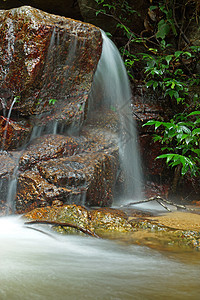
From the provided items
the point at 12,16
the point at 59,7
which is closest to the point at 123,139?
the point at 12,16

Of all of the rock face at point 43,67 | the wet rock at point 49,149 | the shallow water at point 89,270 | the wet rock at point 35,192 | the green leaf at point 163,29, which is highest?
the green leaf at point 163,29

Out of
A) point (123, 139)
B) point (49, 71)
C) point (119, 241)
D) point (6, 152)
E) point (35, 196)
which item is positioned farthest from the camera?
point (123, 139)

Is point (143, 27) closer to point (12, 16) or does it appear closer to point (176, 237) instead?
point (12, 16)

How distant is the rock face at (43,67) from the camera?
439 centimetres

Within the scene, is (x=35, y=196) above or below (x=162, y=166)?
below

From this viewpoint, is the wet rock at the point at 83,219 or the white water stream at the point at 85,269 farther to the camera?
the wet rock at the point at 83,219

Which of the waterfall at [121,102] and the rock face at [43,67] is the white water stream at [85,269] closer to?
the rock face at [43,67]

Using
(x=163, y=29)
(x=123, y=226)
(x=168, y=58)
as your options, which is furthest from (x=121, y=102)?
(x=123, y=226)

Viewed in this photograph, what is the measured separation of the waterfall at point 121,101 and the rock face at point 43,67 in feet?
2.37

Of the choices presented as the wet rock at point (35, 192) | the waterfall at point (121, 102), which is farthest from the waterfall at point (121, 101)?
the wet rock at point (35, 192)

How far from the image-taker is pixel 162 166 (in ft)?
21.0

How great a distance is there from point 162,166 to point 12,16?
4.52 meters

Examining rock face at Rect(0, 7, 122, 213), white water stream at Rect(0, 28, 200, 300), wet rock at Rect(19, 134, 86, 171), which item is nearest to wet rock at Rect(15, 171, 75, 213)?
rock face at Rect(0, 7, 122, 213)

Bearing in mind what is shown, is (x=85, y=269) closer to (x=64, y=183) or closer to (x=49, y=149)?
(x=64, y=183)
